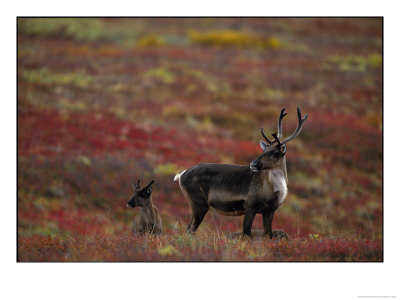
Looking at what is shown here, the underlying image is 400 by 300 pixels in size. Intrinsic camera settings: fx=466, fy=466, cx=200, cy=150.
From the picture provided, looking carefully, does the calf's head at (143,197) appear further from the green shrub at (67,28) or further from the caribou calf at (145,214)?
the green shrub at (67,28)

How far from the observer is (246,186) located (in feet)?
22.9

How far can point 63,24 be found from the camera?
1726 inches

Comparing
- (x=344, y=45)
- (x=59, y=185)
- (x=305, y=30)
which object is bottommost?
(x=59, y=185)

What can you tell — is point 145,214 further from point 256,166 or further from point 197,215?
point 256,166

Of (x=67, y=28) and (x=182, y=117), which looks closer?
(x=182, y=117)

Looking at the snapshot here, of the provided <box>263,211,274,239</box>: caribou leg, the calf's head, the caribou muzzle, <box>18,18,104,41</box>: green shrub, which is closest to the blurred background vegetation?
<box>18,18,104,41</box>: green shrub

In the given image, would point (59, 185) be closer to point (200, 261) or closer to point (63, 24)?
point (200, 261)

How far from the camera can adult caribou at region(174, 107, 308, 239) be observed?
684cm

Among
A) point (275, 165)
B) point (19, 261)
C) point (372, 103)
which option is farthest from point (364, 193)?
point (19, 261)

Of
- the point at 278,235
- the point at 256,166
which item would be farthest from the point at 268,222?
the point at 256,166

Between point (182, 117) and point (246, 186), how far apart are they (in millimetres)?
19844

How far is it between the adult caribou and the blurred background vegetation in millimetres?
895

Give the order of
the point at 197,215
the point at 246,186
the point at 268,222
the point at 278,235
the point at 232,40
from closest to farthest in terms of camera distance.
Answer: the point at 246,186, the point at 268,222, the point at 278,235, the point at 197,215, the point at 232,40

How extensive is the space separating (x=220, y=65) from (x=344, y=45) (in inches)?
516
